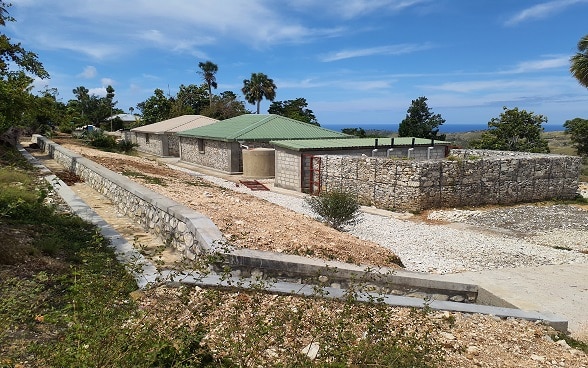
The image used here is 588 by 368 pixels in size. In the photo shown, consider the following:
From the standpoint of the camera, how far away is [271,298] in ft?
17.0

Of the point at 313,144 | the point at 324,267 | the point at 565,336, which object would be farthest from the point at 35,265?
the point at 313,144

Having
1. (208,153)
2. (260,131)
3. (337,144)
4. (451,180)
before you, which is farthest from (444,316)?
(208,153)

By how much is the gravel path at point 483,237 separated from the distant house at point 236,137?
10489 mm

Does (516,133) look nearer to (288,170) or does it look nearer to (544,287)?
(288,170)

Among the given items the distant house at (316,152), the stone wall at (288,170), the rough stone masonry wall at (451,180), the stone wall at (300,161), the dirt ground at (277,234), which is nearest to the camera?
the dirt ground at (277,234)

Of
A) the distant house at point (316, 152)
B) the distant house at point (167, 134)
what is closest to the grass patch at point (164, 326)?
the distant house at point (316, 152)

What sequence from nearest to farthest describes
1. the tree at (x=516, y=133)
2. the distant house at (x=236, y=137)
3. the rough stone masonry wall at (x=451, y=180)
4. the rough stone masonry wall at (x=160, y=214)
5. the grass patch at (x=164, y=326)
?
the grass patch at (x=164, y=326) → the rough stone masonry wall at (x=160, y=214) → the rough stone masonry wall at (x=451, y=180) → the distant house at (x=236, y=137) → the tree at (x=516, y=133)

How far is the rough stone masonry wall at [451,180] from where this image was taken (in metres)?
17.2

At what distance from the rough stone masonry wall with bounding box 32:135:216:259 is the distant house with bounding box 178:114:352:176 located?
15040mm

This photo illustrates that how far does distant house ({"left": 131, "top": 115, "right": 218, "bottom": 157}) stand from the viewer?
38.2m

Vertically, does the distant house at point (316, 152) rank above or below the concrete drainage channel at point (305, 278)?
above

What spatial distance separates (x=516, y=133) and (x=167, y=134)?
31.6 m

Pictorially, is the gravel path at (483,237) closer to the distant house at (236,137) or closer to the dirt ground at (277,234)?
the dirt ground at (277,234)

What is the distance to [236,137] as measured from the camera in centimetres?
2734
